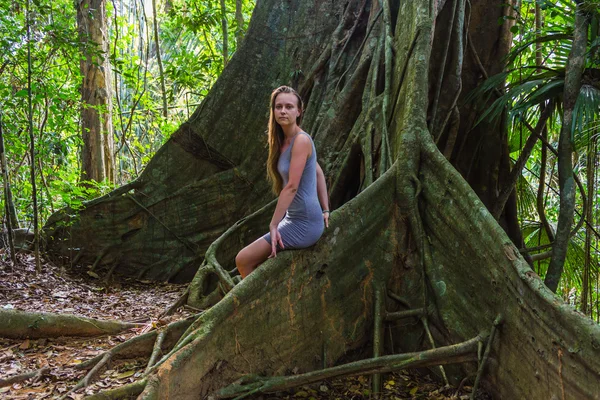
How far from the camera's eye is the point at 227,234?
536cm

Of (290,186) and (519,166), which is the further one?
(519,166)

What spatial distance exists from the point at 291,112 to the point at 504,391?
211 centimetres

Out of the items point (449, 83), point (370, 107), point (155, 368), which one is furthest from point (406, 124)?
point (155, 368)

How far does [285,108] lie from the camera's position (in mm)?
3377

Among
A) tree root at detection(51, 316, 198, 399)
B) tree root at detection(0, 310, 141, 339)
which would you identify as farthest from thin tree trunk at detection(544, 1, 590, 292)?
tree root at detection(0, 310, 141, 339)

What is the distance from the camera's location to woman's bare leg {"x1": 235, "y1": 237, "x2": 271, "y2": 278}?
349 cm

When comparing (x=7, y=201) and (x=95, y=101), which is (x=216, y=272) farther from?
(x=95, y=101)

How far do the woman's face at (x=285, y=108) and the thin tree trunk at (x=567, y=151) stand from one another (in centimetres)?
217

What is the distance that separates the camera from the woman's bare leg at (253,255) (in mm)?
3490

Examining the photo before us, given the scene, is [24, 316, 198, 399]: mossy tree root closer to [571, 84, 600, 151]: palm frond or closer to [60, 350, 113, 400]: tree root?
[60, 350, 113, 400]: tree root

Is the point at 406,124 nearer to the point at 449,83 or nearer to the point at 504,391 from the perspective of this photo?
the point at 449,83

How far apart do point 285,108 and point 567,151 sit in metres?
2.32

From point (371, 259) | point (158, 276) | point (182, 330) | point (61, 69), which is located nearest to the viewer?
point (182, 330)

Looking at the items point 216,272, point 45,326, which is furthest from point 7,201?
point 216,272
